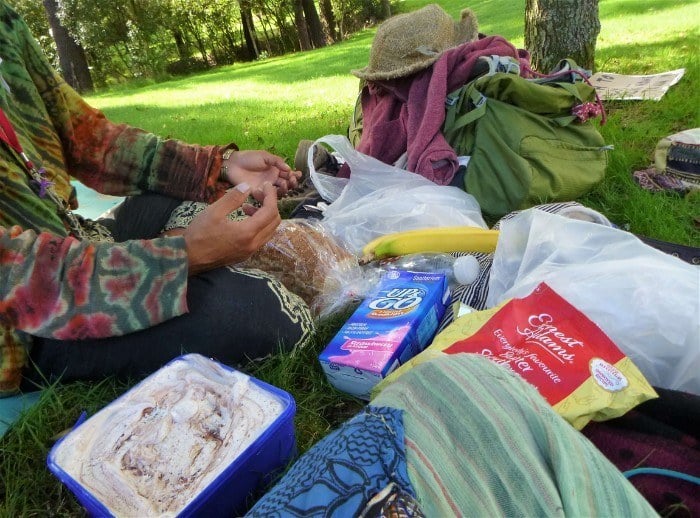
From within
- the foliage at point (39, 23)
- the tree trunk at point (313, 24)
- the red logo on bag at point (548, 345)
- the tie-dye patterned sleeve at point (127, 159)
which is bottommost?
the red logo on bag at point (548, 345)

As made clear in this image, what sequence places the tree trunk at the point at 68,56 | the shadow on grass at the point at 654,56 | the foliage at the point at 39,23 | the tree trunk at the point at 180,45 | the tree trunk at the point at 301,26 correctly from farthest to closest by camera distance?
the tree trunk at the point at 180,45 < the tree trunk at the point at 301,26 < the foliage at the point at 39,23 < the tree trunk at the point at 68,56 < the shadow on grass at the point at 654,56

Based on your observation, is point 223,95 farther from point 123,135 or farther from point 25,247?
point 25,247

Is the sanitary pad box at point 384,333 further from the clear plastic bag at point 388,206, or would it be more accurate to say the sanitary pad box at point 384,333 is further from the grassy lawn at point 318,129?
the clear plastic bag at point 388,206

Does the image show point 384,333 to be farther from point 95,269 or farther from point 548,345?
point 95,269

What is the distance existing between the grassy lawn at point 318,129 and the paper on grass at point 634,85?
70 millimetres

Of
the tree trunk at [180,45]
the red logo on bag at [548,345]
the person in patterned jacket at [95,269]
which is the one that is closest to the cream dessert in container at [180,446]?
the person in patterned jacket at [95,269]

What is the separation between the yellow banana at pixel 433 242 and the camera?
6.76 ft

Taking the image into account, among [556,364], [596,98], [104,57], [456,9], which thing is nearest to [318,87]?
[596,98]

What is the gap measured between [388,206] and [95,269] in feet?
4.29

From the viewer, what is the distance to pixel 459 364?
102 cm

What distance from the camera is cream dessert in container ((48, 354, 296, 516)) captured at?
103cm

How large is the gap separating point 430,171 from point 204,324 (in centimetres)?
137

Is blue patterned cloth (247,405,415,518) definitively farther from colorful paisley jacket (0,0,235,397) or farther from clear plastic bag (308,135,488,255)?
clear plastic bag (308,135,488,255)

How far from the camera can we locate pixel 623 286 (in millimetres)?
1422
